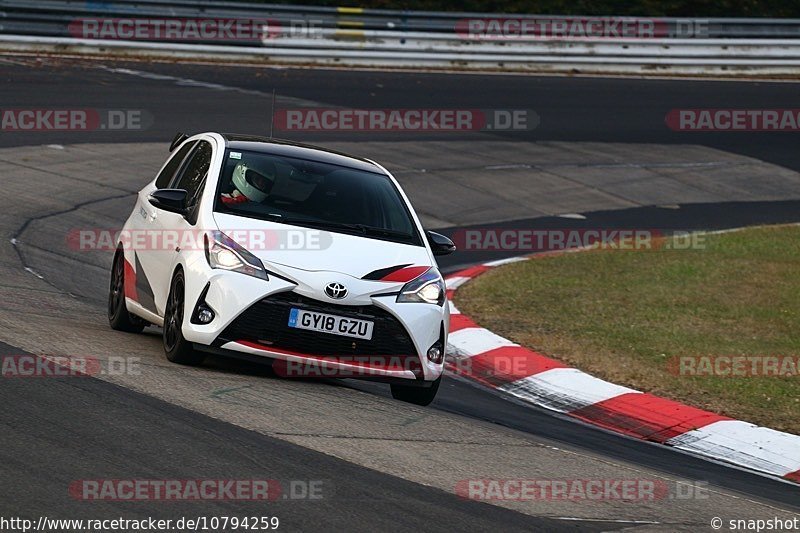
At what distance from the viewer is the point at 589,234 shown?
16.6m

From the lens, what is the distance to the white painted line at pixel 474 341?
406 inches

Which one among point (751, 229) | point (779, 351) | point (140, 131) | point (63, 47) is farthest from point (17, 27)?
point (779, 351)

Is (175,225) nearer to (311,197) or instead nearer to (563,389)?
(311,197)

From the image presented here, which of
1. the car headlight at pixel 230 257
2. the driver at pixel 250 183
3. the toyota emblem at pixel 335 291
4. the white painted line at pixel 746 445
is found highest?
the driver at pixel 250 183

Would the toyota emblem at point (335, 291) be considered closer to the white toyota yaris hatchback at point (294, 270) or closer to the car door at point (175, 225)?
the white toyota yaris hatchback at point (294, 270)

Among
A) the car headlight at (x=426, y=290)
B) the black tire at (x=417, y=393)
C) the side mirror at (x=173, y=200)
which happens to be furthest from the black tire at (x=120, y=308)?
the car headlight at (x=426, y=290)

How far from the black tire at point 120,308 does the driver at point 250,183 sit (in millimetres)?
1374

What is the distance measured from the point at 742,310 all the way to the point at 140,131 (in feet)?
33.7

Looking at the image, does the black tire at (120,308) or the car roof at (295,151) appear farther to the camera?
the black tire at (120,308)

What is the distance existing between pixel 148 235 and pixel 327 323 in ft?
6.36

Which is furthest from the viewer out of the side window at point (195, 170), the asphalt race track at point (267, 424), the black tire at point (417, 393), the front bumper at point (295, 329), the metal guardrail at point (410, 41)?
the metal guardrail at point (410, 41)

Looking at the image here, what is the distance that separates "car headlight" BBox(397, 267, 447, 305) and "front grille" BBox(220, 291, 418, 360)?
22 cm

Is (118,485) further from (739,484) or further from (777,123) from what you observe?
(777,123)

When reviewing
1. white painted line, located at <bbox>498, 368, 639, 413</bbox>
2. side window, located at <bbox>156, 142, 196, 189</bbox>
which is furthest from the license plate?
side window, located at <bbox>156, 142, 196, 189</bbox>
